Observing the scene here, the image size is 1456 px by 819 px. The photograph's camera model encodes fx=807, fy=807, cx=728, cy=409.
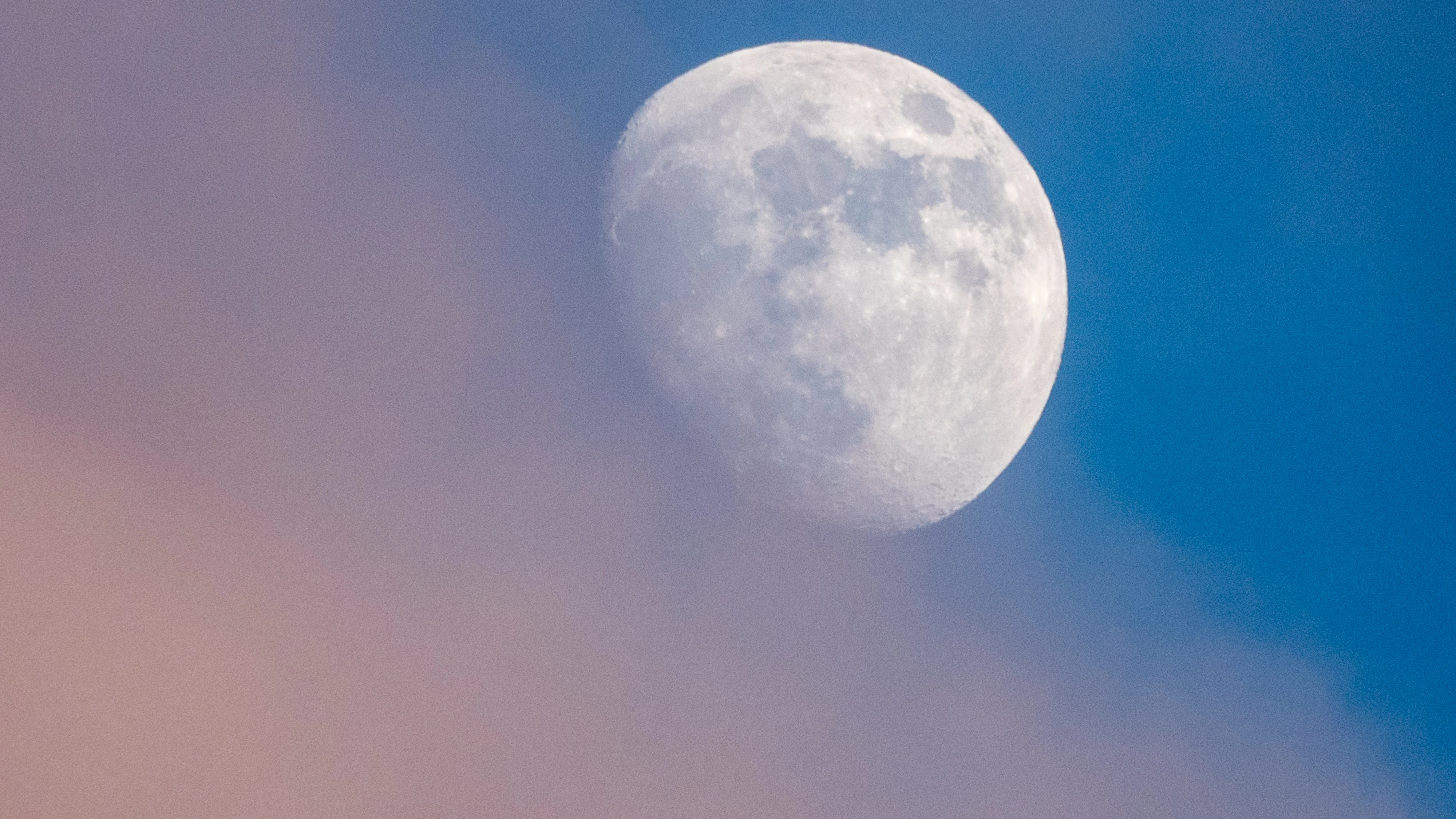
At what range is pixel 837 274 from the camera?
15.7 ft

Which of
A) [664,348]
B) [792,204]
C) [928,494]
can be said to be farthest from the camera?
[928,494]

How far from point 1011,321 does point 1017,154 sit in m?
1.34

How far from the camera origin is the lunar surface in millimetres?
4836

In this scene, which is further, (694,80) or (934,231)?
(694,80)

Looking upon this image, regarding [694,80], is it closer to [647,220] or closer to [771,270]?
[647,220]

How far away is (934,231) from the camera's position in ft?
16.3

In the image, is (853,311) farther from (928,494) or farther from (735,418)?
(928,494)

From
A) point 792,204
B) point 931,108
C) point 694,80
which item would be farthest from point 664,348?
point 931,108

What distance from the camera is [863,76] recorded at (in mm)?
5391

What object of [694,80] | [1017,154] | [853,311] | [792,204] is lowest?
[853,311]

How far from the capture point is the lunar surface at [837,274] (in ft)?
15.9

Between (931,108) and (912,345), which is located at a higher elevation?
(931,108)

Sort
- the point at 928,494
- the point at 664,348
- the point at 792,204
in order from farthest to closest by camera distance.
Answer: the point at 928,494, the point at 664,348, the point at 792,204

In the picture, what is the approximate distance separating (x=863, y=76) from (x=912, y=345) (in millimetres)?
1888
